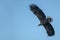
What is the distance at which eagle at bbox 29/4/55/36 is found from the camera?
285ft

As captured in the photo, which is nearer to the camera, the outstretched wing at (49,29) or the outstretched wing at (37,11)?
the outstretched wing at (37,11)

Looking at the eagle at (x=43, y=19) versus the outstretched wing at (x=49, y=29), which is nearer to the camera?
the eagle at (x=43, y=19)

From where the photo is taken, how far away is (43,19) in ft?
294

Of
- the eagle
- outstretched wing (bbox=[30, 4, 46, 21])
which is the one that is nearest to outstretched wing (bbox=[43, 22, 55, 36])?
the eagle

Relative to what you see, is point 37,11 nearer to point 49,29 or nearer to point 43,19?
point 43,19

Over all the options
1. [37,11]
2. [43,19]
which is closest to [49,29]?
[43,19]

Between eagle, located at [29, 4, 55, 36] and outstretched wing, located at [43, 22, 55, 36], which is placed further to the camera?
outstretched wing, located at [43, 22, 55, 36]

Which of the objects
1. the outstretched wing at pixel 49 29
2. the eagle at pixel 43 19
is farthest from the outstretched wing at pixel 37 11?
the outstretched wing at pixel 49 29

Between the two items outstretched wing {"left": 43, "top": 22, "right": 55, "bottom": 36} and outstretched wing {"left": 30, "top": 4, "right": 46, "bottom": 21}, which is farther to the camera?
outstretched wing {"left": 43, "top": 22, "right": 55, "bottom": 36}

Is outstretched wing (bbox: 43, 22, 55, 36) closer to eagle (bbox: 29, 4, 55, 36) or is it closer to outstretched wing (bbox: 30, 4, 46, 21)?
eagle (bbox: 29, 4, 55, 36)

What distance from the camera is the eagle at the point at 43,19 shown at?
3423 inches

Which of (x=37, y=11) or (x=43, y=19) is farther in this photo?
(x=43, y=19)

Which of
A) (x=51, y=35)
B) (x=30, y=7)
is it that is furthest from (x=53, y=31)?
(x=30, y=7)

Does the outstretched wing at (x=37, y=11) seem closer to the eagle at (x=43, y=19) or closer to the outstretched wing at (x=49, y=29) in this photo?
the eagle at (x=43, y=19)
